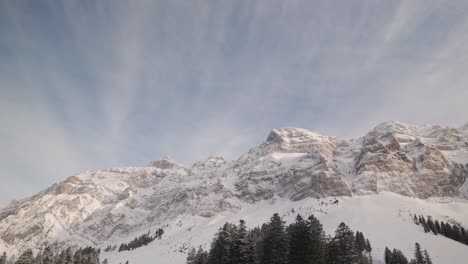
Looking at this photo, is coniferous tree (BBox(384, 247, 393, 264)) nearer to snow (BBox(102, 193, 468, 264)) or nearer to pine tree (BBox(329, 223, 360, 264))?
snow (BBox(102, 193, 468, 264))

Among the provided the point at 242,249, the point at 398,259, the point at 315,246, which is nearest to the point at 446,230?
the point at 398,259

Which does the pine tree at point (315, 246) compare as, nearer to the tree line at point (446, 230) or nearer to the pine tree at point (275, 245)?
the pine tree at point (275, 245)

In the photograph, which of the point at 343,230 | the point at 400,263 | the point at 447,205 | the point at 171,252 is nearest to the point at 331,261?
the point at 343,230

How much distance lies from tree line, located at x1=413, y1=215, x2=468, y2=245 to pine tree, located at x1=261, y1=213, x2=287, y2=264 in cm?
11003

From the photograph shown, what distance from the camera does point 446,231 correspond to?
14212cm

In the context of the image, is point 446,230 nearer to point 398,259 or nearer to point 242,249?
point 398,259

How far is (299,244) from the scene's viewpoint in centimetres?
5188

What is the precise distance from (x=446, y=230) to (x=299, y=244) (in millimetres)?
117350

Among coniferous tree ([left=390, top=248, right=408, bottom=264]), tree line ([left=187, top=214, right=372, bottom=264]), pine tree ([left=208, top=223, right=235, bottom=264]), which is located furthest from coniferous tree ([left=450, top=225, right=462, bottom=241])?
pine tree ([left=208, top=223, right=235, bottom=264])

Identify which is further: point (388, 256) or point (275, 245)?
point (388, 256)

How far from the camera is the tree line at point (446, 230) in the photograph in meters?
136

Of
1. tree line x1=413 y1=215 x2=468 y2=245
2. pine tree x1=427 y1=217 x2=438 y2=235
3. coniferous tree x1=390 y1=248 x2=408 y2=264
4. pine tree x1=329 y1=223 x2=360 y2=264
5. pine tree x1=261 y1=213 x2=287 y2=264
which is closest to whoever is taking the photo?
pine tree x1=261 y1=213 x2=287 y2=264

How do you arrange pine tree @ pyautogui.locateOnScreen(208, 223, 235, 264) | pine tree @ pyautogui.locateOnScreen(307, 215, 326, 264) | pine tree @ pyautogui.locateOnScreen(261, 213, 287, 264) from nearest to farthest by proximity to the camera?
pine tree @ pyautogui.locateOnScreen(307, 215, 326, 264)
pine tree @ pyautogui.locateOnScreen(261, 213, 287, 264)
pine tree @ pyautogui.locateOnScreen(208, 223, 235, 264)

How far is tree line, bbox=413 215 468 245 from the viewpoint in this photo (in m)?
136
